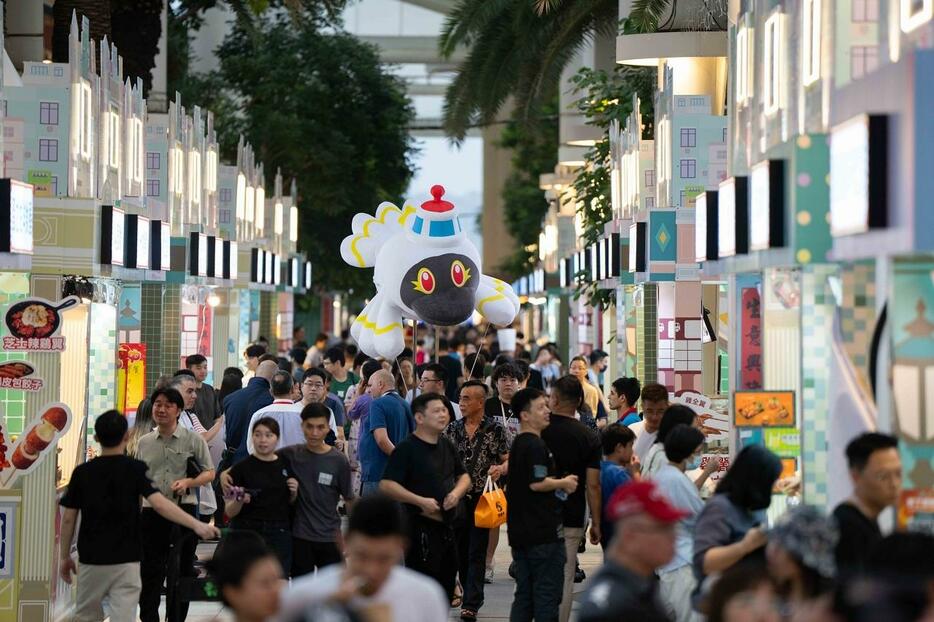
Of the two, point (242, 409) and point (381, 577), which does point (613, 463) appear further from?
point (381, 577)

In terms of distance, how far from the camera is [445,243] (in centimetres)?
1530

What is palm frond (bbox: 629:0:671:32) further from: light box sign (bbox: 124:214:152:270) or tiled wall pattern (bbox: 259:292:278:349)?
tiled wall pattern (bbox: 259:292:278:349)

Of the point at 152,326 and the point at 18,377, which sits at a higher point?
the point at 152,326

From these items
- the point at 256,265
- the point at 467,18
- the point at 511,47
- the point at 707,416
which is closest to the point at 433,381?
the point at 707,416

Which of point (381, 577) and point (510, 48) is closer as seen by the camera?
point (381, 577)

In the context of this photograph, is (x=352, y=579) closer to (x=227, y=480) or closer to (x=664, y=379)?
(x=227, y=480)

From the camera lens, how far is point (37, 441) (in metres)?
11.0

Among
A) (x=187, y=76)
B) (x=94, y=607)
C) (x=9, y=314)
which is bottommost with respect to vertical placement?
(x=94, y=607)

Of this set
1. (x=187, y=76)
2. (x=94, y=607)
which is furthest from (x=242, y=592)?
(x=187, y=76)

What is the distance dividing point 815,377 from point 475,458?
11.6 ft

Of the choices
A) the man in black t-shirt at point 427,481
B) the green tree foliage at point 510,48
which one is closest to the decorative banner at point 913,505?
→ the man in black t-shirt at point 427,481

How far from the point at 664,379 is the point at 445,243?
2.91 metres

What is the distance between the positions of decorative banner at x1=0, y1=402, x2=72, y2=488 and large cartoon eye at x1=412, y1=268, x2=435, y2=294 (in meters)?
4.79

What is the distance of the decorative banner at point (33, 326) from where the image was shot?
1082 centimetres
